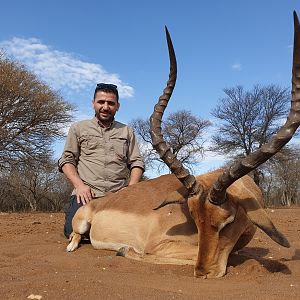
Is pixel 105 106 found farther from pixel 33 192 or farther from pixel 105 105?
pixel 33 192

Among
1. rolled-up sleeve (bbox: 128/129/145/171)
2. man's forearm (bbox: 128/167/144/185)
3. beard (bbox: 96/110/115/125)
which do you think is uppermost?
beard (bbox: 96/110/115/125)

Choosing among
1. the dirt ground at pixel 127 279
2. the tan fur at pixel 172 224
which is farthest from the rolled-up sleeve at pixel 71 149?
the dirt ground at pixel 127 279

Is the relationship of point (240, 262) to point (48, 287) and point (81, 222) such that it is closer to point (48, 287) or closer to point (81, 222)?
point (48, 287)

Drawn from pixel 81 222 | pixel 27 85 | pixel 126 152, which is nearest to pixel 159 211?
pixel 81 222

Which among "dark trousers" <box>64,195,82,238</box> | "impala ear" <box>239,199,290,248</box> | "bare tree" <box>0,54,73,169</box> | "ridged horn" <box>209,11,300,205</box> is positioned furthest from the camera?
"bare tree" <box>0,54,73,169</box>

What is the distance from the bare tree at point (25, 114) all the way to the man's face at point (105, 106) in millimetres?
19105

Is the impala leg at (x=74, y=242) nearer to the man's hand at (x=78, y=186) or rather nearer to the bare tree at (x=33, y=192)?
the man's hand at (x=78, y=186)

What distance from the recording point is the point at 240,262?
15.9 ft

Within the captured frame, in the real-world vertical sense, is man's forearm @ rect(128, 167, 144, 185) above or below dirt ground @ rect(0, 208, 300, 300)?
above

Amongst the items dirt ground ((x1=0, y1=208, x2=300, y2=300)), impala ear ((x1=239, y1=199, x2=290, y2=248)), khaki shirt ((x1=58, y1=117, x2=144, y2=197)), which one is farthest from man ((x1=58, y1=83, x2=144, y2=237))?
impala ear ((x1=239, y1=199, x2=290, y2=248))

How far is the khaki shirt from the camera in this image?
7.47m

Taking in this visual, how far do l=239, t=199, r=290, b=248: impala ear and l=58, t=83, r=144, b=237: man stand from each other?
3.24m

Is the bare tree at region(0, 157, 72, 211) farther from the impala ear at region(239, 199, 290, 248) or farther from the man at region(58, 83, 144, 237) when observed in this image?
the impala ear at region(239, 199, 290, 248)

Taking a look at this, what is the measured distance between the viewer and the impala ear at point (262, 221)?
4469mm
